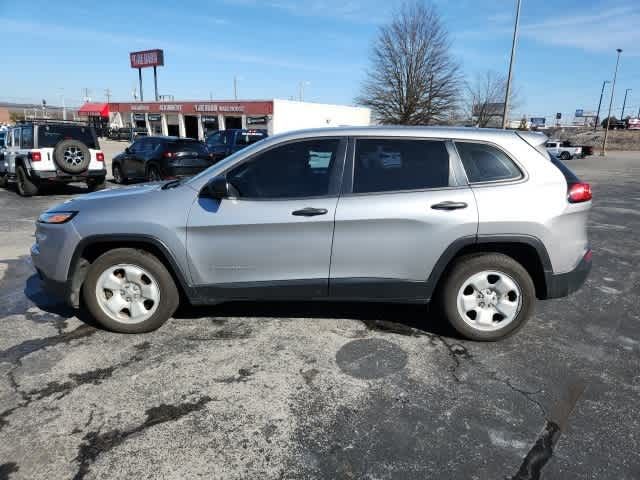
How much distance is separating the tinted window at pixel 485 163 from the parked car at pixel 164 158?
10.1m

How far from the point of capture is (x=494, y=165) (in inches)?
136

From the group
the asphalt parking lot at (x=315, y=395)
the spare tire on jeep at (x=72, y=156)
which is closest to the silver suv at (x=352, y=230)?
the asphalt parking lot at (x=315, y=395)

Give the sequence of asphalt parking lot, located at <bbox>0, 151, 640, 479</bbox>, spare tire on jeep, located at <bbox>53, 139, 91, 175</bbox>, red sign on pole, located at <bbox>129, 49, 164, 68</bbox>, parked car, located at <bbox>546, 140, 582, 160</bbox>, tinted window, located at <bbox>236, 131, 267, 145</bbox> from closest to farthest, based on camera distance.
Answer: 1. asphalt parking lot, located at <bbox>0, 151, 640, 479</bbox>
2. spare tire on jeep, located at <bbox>53, 139, 91, 175</bbox>
3. tinted window, located at <bbox>236, 131, 267, 145</bbox>
4. parked car, located at <bbox>546, 140, 582, 160</bbox>
5. red sign on pole, located at <bbox>129, 49, 164, 68</bbox>

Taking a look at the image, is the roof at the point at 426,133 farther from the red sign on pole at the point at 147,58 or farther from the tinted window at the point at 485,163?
the red sign on pole at the point at 147,58

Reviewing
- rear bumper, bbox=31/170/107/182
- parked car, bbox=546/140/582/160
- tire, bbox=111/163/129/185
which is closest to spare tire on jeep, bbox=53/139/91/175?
rear bumper, bbox=31/170/107/182

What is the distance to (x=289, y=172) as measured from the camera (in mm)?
3520

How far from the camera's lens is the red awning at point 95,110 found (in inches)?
2079

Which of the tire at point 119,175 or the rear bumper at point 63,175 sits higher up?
the rear bumper at point 63,175

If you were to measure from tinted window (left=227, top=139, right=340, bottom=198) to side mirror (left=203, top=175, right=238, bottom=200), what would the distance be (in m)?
0.10

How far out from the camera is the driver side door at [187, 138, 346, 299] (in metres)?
3.39

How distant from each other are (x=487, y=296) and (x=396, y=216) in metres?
1.01

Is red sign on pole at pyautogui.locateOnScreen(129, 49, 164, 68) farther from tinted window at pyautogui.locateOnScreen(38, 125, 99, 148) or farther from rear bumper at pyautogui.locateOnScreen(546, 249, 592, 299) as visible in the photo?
rear bumper at pyautogui.locateOnScreen(546, 249, 592, 299)

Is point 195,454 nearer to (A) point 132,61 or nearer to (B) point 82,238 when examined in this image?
(B) point 82,238

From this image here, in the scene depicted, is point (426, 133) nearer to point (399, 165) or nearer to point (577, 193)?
point (399, 165)
